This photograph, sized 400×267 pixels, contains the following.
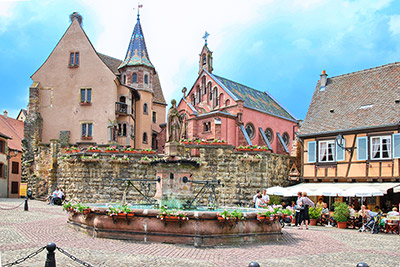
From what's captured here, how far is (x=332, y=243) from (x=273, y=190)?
446 inches

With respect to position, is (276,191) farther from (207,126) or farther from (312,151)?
(207,126)

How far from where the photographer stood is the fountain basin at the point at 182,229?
1064cm

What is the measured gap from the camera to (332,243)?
12398 mm

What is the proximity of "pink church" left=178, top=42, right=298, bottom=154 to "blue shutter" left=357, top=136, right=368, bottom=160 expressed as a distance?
13.3 meters

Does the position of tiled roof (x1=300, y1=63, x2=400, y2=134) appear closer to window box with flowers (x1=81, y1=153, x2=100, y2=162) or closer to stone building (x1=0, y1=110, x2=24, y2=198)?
window box with flowers (x1=81, y1=153, x2=100, y2=162)

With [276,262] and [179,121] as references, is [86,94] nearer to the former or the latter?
[179,121]

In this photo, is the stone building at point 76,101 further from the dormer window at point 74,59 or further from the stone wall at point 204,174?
the stone wall at point 204,174

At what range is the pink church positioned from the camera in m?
36.4

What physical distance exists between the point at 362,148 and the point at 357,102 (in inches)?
155

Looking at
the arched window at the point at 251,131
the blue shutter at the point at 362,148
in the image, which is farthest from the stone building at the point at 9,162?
the blue shutter at the point at 362,148

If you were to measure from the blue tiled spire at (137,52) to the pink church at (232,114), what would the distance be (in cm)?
565

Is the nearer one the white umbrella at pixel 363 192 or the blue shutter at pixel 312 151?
the white umbrella at pixel 363 192

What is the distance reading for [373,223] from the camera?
17172mm

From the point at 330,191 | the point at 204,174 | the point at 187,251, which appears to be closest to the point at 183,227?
the point at 187,251
